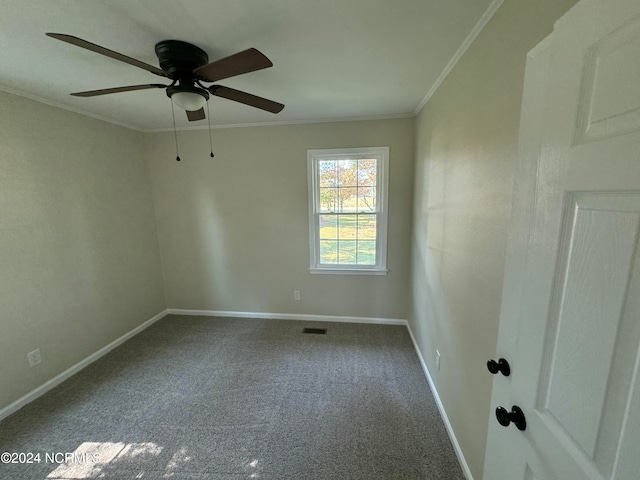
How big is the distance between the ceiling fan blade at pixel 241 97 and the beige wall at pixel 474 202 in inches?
44.8

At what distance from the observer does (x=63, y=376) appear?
2.25 metres

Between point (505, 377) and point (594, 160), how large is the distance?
0.72 meters

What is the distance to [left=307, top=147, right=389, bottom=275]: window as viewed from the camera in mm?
2902

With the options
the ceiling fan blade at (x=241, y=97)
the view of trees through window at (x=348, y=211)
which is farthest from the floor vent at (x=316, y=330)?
the ceiling fan blade at (x=241, y=97)

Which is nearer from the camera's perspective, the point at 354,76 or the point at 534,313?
the point at 534,313

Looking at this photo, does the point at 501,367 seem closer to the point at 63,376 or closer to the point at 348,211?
the point at 348,211

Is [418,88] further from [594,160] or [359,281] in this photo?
[359,281]

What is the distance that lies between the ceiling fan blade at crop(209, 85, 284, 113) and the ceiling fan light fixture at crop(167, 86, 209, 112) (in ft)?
0.23

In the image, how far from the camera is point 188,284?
3.41 meters

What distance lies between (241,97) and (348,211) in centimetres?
177

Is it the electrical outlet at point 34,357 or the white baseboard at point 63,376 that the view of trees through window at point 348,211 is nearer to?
the white baseboard at point 63,376

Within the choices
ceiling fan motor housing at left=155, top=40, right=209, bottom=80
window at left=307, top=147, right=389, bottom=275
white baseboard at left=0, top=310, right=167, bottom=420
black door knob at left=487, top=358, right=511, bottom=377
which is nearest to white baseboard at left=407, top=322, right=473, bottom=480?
black door knob at left=487, top=358, right=511, bottom=377

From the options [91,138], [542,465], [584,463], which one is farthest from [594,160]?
[91,138]

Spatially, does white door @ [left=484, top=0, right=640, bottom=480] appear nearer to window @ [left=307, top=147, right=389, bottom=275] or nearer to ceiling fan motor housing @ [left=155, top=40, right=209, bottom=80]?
ceiling fan motor housing @ [left=155, top=40, right=209, bottom=80]
